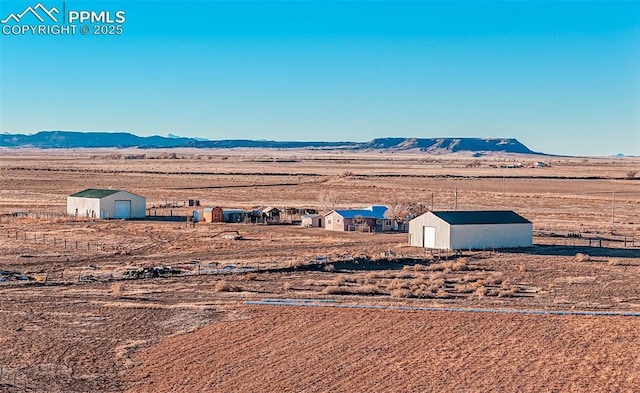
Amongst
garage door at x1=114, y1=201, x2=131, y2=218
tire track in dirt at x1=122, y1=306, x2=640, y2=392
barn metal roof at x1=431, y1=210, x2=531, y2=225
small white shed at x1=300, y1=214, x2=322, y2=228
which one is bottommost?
tire track in dirt at x1=122, y1=306, x2=640, y2=392

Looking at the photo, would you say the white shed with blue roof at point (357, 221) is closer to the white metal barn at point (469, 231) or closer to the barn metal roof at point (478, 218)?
the white metal barn at point (469, 231)

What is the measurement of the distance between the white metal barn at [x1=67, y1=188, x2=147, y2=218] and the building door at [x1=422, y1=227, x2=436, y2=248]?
2842 centimetres

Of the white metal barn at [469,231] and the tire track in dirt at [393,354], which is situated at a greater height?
the white metal barn at [469,231]

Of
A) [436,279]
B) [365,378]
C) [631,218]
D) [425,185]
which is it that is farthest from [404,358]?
[425,185]

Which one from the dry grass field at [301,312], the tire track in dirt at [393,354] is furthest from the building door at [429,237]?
the tire track in dirt at [393,354]

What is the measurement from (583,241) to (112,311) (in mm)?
34424

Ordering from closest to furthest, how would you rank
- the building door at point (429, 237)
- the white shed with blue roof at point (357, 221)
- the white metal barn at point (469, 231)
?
the white metal barn at point (469, 231) < the building door at point (429, 237) < the white shed with blue roof at point (357, 221)

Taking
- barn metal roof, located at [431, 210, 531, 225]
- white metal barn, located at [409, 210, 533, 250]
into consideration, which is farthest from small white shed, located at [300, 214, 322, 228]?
barn metal roof, located at [431, 210, 531, 225]

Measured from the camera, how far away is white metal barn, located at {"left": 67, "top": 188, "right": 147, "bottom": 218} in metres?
75.1

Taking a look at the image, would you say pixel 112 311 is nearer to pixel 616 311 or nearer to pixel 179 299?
pixel 179 299

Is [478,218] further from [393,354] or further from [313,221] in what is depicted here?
[393,354]

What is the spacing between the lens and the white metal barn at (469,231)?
54.9 m

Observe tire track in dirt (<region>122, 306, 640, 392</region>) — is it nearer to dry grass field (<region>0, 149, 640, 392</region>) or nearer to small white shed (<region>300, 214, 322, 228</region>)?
dry grass field (<region>0, 149, 640, 392</region>)

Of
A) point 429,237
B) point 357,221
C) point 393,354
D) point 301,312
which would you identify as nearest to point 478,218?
point 429,237
